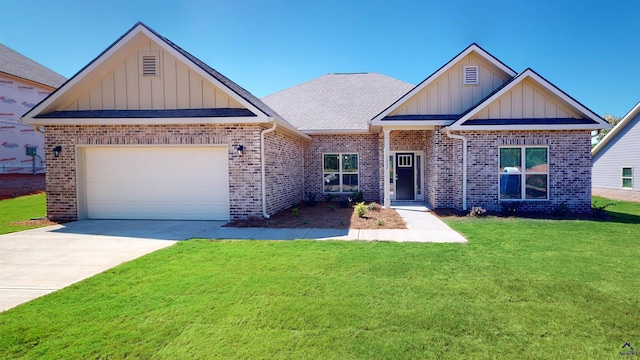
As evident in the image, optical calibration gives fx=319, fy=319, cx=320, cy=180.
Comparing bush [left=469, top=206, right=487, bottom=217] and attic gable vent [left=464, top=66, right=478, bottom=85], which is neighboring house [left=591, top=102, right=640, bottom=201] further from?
bush [left=469, top=206, right=487, bottom=217]

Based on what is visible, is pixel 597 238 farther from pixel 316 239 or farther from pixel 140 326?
pixel 140 326

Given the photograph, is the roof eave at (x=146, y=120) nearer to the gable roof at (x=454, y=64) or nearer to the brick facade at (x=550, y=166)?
the gable roof at (x=454, y=64)

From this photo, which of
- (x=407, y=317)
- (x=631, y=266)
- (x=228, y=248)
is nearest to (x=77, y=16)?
(x=228, y=248)

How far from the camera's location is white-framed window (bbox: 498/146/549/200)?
10.8m

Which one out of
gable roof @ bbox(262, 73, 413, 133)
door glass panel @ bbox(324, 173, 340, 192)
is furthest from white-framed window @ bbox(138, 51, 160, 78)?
door glass panel @ bbox(324, 173, 340, 192)

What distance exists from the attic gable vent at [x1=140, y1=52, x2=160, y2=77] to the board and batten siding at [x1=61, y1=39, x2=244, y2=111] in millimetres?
68

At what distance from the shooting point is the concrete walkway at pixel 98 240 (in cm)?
487

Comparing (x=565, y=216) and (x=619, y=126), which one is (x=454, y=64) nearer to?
(x=565, y=216)

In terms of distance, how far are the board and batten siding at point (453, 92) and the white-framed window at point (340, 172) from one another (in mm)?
3758

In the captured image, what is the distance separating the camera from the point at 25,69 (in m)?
23.9

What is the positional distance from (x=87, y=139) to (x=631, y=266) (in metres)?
13.5

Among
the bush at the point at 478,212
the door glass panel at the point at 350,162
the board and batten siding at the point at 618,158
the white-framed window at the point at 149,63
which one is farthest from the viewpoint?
the board and batten siding at the point at 618,158

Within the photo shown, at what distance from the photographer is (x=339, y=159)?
1508 centimetres

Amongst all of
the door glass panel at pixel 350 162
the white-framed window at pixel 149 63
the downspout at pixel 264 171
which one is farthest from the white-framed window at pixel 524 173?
the white-framed window at pixel 149 63
